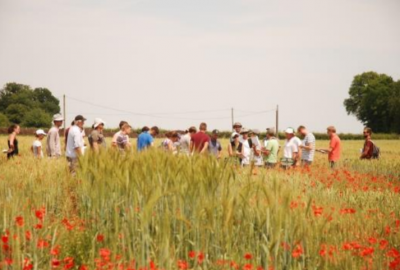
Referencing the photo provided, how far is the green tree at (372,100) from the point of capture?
301 ft

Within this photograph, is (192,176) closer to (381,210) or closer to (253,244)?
(253,244)

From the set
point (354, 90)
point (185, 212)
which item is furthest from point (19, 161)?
point (354, 90)

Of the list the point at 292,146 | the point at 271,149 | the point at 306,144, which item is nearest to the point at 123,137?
the point at 271,149

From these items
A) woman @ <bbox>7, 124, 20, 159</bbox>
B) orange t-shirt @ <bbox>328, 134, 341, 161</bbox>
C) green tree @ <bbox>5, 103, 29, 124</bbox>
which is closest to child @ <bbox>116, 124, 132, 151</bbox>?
woman @ <bbox>7, 124, 20, 159</bbox>

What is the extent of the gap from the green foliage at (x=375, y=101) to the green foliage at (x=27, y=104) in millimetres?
55206

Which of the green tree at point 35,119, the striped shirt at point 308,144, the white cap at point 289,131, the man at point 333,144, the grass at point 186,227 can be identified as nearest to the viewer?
the grass at point 186,227

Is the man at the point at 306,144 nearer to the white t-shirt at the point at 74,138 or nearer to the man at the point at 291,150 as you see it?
the man at the point at 291,150

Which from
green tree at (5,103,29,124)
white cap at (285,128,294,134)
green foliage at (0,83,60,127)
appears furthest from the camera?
green tree at (5,103,29,124)

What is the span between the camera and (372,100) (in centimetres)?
9550

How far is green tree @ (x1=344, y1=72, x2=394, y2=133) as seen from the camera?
9188 cm

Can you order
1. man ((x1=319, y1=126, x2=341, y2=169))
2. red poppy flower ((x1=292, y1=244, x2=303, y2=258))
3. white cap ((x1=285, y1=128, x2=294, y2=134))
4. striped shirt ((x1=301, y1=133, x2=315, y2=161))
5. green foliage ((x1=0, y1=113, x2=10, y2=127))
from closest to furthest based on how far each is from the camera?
red poppy flower ((x1=292, y1=244, x2=303, y2=258)) → white cap ((x1=285, y1=128, x2=294, y2=134)) → striped shirt ((x1=301, y1=133, x2=315, y2=161)) → man ((x1=319, y1=126, x2=341, y2=169)) → green foliage ((x1=0, y1=113, x2=10, y2=127))

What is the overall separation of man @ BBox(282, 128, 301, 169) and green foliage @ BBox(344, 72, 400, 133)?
7290 centimetres

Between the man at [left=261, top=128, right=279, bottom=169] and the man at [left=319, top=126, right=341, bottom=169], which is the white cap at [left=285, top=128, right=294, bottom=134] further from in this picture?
the man at [left=319, top=126, right=341, bottom=169]

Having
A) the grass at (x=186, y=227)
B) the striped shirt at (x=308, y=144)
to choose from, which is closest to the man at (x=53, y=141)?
the grass at (x=186, y=227)
